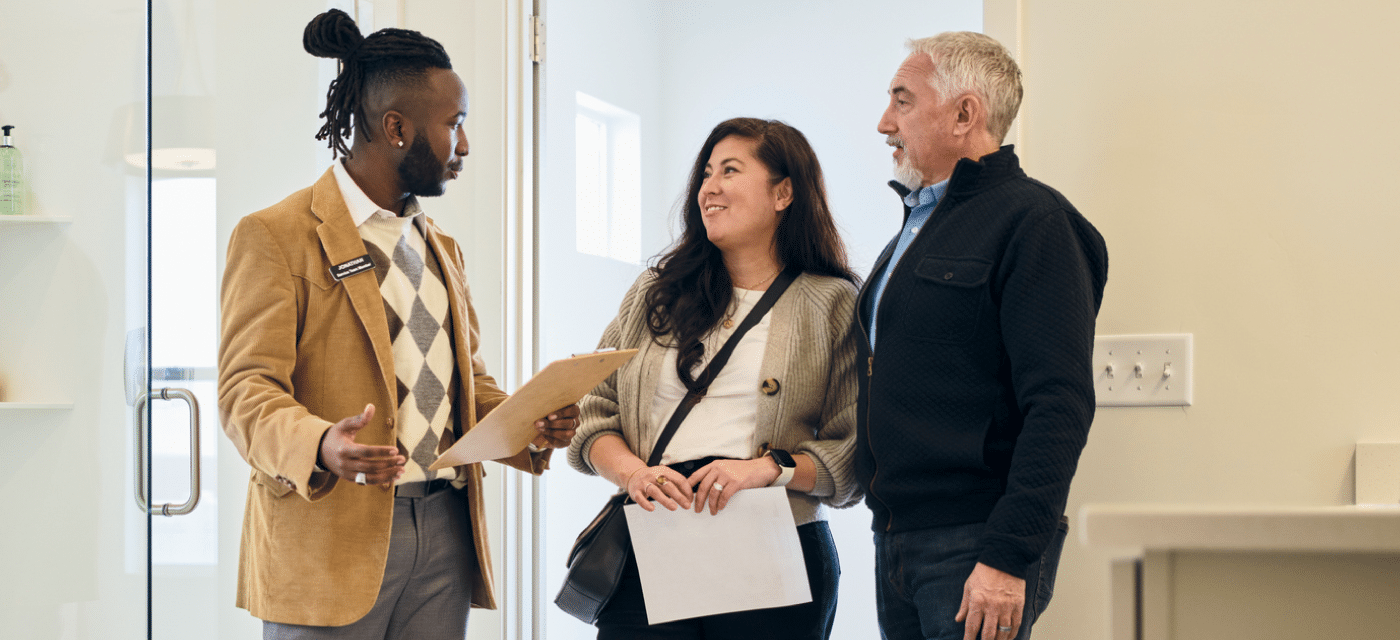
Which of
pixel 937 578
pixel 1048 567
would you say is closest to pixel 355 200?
pixel 937 578

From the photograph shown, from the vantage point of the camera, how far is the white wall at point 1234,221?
1742mm

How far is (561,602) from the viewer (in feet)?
5.43

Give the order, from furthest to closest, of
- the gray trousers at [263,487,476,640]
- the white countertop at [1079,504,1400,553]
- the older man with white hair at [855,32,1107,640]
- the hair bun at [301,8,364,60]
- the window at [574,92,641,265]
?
the window at [574,92,641,265] → the hair bun at [301,8,364,60] → the gray trousers at [263,487,476,640] → the older man with white hair at [855,32,1107,640] → the white countertop at [1079,504,1400,553]

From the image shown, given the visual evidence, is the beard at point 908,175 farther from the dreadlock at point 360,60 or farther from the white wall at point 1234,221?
the dreadlock at point 360,60

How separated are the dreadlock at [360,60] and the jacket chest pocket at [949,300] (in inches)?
31.3

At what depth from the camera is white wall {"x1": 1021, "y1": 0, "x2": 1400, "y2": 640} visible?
1.74 m

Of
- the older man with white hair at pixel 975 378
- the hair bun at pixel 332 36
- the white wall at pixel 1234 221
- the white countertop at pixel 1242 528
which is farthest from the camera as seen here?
the white wall at pixel 1234 221

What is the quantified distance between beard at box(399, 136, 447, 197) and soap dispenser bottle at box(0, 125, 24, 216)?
0.73 metres

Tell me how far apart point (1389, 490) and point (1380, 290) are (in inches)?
13.4

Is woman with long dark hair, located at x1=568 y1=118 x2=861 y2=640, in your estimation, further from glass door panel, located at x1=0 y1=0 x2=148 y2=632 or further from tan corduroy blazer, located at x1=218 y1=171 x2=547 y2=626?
glass door panel, located at x1=0 y1=0 x2=148 y2=632

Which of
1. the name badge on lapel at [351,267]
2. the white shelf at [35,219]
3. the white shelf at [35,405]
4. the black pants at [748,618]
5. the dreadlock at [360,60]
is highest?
the dreadlock at [360,60]

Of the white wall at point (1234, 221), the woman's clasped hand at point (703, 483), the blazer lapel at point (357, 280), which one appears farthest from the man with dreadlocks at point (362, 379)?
the white wall at point (1234, 221)

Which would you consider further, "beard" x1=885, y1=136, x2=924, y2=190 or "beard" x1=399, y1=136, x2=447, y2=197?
"beard" x1=885, y1=136, x2=924, y2=190

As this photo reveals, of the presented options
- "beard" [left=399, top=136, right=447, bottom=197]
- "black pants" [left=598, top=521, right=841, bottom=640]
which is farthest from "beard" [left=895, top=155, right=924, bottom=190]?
"beard" [left=399, top=136, right=447, bottom=197]
